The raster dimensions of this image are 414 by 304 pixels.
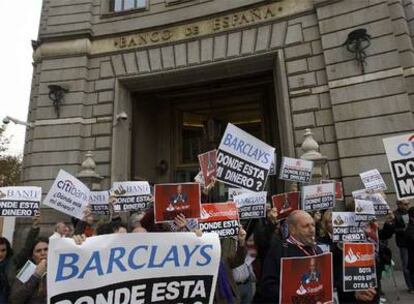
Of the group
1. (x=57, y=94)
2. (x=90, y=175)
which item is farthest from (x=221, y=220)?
(x=57, y=94)

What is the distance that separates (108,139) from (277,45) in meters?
6.48

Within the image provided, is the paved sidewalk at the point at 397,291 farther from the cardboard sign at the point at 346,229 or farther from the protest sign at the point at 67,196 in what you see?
the protest sign at the point at 67,196

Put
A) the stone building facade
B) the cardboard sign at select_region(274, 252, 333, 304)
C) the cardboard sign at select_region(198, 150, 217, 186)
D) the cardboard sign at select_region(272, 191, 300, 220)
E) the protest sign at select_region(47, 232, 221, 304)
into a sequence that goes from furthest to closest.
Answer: the stone building facade, the cardboard sign at select_region(272, 191, 300, 220), the cardboard sign at select_region(198, 150, 217, 186), the cardboard sign at select_region(274, 252, 333, 304), the protest sign at select_region(47, 232, 221, 304)

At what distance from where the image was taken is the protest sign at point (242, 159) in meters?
5.82

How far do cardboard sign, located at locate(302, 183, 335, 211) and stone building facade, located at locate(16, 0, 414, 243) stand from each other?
10.8 feet

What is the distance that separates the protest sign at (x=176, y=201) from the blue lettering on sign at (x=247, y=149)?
1.42m

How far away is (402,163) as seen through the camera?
17.8 ft

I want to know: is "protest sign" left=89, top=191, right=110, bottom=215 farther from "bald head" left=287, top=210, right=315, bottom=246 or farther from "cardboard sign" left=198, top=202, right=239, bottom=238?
"bald head" left=287, top=210, right=315, bottom=246

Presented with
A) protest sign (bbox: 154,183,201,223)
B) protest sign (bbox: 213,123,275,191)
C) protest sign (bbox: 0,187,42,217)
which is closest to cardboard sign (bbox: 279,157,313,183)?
protest sign (bbox: 213,123,275,191)

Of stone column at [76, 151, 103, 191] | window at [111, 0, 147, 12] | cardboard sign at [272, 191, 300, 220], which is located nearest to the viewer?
cardboard sign at [272, 191, 300, 220]

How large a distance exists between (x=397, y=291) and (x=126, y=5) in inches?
519

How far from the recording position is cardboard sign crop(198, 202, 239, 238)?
14.9ft

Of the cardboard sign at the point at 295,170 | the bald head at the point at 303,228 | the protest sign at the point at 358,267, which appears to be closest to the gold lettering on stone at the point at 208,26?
the cardboard sign at the point at 295,170

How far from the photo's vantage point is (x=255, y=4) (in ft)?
40.8
